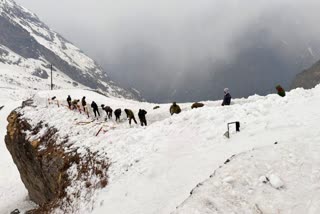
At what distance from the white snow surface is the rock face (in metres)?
0.78

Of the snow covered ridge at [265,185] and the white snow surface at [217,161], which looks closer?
the snow covered ridge at [265,185]

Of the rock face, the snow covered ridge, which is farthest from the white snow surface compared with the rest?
the rock face

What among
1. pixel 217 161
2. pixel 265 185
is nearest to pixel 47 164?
pixel 217 161

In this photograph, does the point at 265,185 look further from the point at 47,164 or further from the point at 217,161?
the point at 47,164

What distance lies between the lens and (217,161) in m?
15.5

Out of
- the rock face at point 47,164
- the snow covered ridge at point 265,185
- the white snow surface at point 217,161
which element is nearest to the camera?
the snow covered ridge at point 265,185

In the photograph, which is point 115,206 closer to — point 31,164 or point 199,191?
point 199,191

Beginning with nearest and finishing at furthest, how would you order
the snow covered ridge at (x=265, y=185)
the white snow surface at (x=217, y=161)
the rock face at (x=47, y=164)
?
1. the snow covered ridge at (x=265, y=185)
2. the white snow surface at (x=217, y=161)
3. the rock face at (x=47, y=164)

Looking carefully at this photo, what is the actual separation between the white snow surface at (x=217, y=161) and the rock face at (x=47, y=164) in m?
0.78

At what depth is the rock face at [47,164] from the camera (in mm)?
21000

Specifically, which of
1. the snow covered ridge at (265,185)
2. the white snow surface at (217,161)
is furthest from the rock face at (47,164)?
the snow covered ridge at (265,185)

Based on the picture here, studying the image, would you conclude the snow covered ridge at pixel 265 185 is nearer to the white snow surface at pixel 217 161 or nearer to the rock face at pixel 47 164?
the white snow surface at pixel 217 161

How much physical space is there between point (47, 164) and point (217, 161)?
14.8m

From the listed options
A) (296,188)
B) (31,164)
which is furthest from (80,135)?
(296,188)
